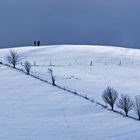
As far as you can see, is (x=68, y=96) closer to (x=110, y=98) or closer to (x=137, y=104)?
(x=110, y=98)

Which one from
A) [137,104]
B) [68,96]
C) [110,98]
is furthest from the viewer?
[68,96]

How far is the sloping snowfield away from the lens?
4431cm

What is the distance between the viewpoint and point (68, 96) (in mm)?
57094

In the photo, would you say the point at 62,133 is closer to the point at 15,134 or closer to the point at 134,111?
the point at 15,134

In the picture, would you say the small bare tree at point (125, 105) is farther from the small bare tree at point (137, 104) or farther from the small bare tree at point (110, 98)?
the small bare tree at point (110, 98)

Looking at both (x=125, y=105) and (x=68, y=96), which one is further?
(x=68, y=96)

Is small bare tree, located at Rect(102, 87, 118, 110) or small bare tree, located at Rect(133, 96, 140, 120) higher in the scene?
small bare tree, located at Rect(102, 87, 118, 110)

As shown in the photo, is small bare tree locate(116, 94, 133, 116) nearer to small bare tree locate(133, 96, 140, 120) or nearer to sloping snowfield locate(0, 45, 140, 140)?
small bare tree locate(133, 96, 140, 120)

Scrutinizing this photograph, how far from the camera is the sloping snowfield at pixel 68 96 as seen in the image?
44312 millimetres

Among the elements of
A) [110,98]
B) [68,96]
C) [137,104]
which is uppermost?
[110,98]

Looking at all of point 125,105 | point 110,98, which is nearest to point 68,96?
point 110,98

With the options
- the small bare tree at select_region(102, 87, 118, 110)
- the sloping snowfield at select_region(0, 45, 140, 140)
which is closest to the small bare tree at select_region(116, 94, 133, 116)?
the small bare tree at select_region(102, 87, 118, 110)

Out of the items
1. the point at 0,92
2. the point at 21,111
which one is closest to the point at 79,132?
the point at 21,111

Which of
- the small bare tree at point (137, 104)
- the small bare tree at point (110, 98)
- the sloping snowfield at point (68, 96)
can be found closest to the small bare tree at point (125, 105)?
the small bare tree at point (137, 104)
